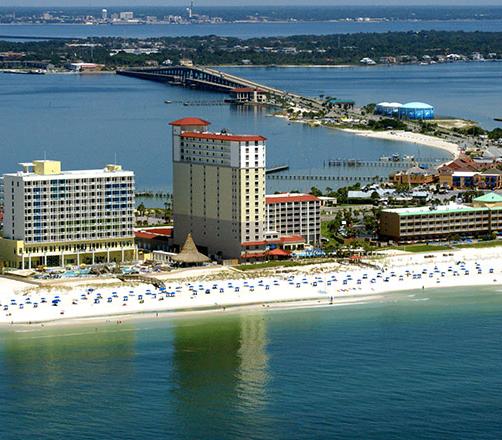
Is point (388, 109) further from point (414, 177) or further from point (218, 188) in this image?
point (218, 188)

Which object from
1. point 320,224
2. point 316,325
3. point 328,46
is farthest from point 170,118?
point 328,46

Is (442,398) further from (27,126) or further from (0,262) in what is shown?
(27,126)

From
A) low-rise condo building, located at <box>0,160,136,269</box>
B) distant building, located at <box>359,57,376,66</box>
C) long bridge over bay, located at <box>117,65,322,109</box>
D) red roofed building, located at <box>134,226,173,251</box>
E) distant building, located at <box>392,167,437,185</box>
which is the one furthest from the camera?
distant building, located at <box>359,57,376,66</box>

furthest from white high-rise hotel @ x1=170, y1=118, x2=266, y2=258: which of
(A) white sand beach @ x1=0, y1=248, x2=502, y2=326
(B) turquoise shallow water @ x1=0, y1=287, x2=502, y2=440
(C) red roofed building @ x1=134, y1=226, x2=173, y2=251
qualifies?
(B) turquoise shallow water @ x1=0, y1=287, x2=502, y2=440

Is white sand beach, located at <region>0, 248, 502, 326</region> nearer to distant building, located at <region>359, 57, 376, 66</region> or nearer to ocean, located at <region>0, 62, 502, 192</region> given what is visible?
ocean, located at <region>0, 62, 502, 192</region>

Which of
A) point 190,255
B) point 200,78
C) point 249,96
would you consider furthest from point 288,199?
point 200,78

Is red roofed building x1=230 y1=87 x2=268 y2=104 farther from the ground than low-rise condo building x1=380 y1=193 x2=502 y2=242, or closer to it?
closer to it
